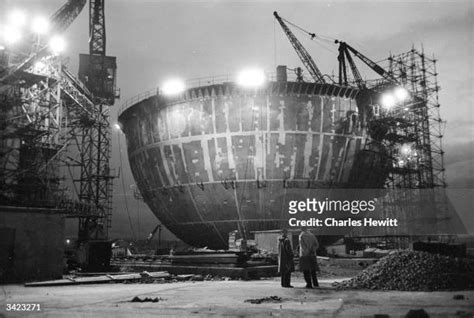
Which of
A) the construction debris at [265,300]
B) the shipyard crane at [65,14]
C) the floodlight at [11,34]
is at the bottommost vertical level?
the construction debris at [265,300]

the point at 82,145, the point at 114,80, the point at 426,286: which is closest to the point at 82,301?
the point at 426,286

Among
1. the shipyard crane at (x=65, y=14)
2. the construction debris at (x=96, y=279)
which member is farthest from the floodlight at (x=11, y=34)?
the construction debris at (x=96, y=279)

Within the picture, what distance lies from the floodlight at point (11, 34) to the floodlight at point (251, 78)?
14791mm

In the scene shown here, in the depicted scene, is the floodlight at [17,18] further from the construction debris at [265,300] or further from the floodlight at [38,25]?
the construction debris at [265,300]

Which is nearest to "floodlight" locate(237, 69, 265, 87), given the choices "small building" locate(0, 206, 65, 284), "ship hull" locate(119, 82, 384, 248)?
"ship hull" locate(119, 82, 384, 248)

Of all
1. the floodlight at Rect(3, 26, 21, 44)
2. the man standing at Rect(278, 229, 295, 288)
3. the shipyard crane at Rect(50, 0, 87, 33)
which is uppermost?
the shipyard crane at Rect(50, 0, 87, 33)

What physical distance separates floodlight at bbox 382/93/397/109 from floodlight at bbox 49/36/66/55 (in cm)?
2460

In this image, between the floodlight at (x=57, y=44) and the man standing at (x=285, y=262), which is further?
the floodlight at (x=57, y=44)

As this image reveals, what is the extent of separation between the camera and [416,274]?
432 inches

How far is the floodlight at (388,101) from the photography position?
1319 inches

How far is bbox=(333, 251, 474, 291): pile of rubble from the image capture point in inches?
420

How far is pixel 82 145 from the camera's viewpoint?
44.2 meters

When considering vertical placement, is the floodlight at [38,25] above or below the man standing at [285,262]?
above

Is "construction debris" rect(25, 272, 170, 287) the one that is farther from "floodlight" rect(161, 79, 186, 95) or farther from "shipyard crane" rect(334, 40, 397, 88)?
"shipyard crane" rect(334, 40, 397, 88)
